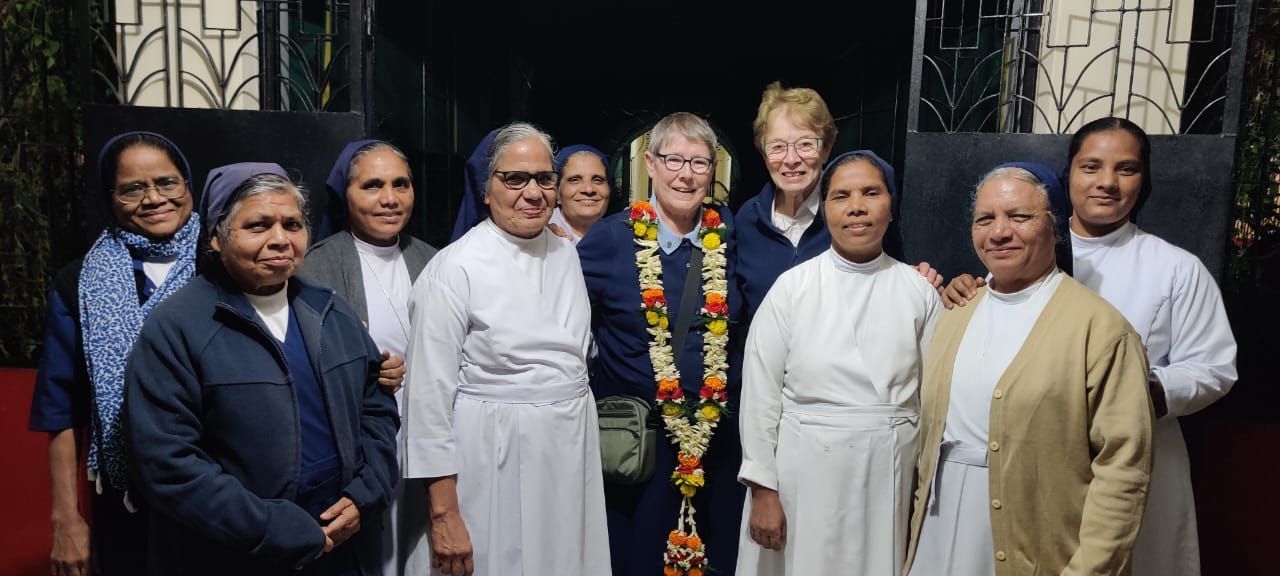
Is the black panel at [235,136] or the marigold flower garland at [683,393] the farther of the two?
the black panel at [235,136]

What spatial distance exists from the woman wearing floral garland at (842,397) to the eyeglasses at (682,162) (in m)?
0.60

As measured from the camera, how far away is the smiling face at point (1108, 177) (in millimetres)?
2771

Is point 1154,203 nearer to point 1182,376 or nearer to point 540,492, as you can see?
point 1182,376

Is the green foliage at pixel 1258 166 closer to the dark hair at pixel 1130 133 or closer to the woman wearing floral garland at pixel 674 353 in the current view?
the dark hair at pixel 1130 133

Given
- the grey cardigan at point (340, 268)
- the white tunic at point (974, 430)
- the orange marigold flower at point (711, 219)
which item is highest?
the orange marigold flower at point (711, 219)

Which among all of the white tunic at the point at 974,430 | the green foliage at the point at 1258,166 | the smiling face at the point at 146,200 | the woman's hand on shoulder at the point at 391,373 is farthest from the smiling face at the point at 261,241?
the green foliage at the point at 1258,166

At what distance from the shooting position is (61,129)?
463 centimetres

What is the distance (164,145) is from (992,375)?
2742 millimetres

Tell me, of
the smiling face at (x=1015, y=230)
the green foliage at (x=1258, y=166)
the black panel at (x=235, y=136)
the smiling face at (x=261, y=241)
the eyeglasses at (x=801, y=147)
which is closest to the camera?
the smiling face at (x=261, y=241)

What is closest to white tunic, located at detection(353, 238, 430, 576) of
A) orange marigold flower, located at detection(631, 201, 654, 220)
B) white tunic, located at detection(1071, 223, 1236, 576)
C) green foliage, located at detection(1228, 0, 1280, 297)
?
orange marigold flower, located at detection(631, 201, 654, 220)

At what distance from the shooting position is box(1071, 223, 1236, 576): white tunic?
2.64 m

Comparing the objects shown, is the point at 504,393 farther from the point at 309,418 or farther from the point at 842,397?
the point at 842,397

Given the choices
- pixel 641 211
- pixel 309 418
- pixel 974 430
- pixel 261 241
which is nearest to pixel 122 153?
pixel 261 241

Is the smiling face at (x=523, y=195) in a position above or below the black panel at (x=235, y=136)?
below
